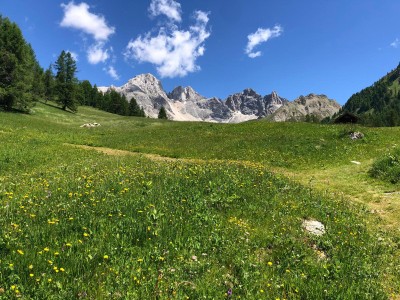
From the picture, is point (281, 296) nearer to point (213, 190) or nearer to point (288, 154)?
point (213, 190)

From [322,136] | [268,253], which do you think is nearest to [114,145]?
[322,136]

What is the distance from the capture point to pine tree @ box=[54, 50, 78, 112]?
306 ft

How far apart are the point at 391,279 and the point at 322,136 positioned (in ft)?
90.3

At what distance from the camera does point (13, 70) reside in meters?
64.9

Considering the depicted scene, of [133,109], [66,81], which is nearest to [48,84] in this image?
[66,81]

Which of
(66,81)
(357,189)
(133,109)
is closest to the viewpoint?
(357,189)

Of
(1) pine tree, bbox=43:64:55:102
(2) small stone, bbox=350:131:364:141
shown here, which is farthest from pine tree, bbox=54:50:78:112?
(2) small stone, bbox=350:131:364:141

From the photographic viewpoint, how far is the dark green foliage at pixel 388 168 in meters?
18.2

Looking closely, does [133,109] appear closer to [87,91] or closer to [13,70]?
[87,91]

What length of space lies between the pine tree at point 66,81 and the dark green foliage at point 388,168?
89060 mm

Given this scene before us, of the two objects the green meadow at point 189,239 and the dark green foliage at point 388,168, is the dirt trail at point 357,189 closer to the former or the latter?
the green meadow at point 189,239

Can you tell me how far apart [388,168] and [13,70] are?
222 ft

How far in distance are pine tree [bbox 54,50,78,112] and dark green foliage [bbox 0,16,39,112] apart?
23.6 meters

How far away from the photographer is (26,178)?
14.5m
